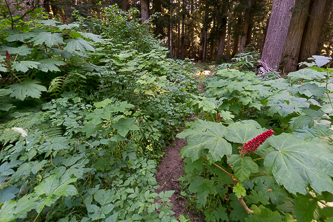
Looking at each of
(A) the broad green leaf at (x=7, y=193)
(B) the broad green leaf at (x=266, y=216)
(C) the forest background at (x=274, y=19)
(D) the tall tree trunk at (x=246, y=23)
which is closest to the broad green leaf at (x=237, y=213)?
(B) the broad green leaf at (x=266, y=216)

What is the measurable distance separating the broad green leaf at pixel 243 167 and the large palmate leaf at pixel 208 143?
116 mm

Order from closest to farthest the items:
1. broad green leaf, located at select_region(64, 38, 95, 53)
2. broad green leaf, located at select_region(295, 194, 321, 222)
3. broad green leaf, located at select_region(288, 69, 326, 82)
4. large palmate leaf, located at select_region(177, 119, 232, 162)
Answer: broad green leaf, located at select_region(295, 194, 321, 222), large palmate leaf, located at select_region(177, 119, 232, 162), broad green leaf, located at select_region(288, 69, 326, 82), broad green leaf, located at select_region(64, 38, 95, 53)

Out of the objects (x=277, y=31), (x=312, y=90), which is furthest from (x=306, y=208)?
(x=277, y=31)

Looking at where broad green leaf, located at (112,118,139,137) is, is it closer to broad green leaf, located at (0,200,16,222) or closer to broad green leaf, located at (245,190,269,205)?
broad green leaf, located at (0,200,16,222)

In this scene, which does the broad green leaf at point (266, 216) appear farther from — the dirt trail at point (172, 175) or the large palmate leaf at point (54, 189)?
the large palmate leaf at point (54, 189)

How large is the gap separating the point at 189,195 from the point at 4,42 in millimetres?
4112

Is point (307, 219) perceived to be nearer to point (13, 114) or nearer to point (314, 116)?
point (314, 116)

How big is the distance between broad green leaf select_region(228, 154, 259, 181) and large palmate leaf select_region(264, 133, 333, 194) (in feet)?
0.40

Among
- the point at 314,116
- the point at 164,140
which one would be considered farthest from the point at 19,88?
the point at 314,116

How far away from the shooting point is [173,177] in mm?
2359

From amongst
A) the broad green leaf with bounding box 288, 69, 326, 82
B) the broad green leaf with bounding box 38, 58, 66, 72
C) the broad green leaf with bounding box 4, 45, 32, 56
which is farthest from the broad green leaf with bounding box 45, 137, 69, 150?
the broad green leaf with bounding box 288, 69, 326, 82

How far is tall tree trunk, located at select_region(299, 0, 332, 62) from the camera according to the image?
8.13 meters

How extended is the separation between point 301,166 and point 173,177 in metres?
1.77

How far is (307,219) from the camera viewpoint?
3.41 ft
